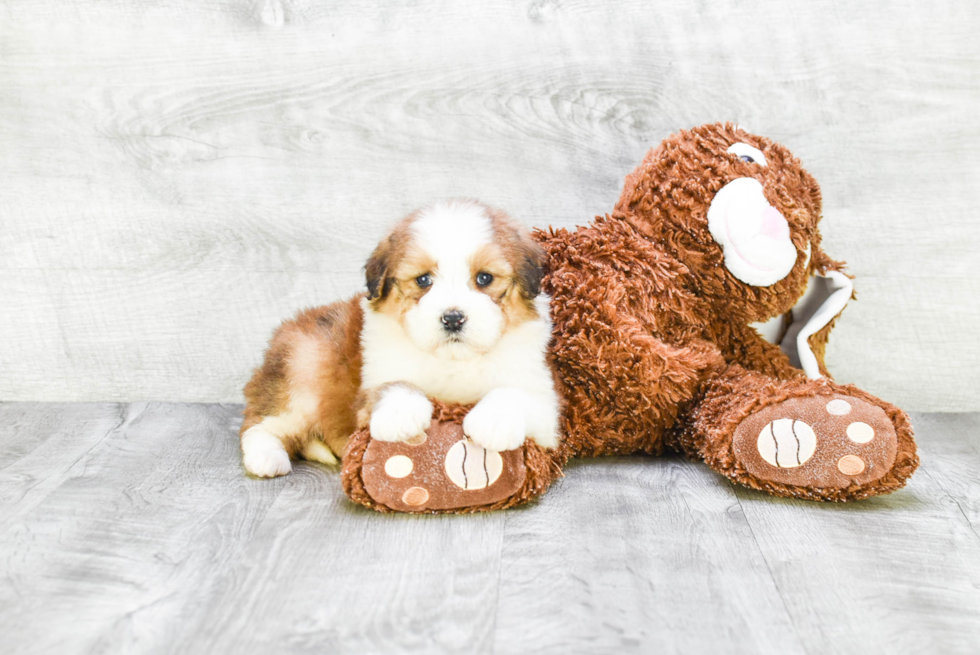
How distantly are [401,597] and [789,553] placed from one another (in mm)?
707

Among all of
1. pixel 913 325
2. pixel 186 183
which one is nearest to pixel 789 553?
pixel 913 325

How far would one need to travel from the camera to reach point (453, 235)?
167 centimetres

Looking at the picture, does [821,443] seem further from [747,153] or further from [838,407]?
[747,153]

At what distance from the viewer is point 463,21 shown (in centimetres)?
241

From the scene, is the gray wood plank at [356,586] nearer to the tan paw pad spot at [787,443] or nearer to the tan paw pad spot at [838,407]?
the tan paw pad spot at [787,443]

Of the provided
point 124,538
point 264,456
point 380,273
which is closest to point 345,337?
point 380,273

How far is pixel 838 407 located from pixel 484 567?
2.74ft

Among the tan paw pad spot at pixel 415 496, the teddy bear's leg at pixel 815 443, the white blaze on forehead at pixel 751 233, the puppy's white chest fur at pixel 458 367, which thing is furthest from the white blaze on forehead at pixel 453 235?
the teddy bear's leg at pixel 815 443

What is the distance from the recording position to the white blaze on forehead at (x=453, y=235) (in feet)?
5.44

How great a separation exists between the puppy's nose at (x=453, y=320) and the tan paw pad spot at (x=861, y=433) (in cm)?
83

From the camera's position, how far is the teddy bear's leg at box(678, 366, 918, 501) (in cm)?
168

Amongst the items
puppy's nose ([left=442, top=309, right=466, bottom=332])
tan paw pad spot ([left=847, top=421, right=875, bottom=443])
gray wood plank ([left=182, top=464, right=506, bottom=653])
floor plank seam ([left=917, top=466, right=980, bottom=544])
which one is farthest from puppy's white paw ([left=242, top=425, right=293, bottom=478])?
floor plank seam ([left=917, top=466, right=980, bottom=544])

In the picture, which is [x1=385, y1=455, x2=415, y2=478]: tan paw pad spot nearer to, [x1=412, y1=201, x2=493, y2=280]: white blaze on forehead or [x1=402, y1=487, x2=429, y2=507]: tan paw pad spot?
A: [x1=402, y1=487, x2=429, y2=507]: tan paw pad spot

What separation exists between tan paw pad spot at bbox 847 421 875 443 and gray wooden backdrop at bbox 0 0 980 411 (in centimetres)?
96
